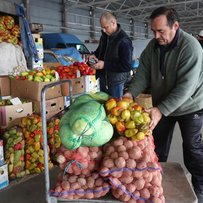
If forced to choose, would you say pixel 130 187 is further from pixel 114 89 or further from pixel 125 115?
pixel 114 89

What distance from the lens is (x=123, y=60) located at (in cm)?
306

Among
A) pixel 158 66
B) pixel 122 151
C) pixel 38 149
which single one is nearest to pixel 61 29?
pixel 38 149

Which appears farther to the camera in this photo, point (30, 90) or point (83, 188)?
point (30, 90)

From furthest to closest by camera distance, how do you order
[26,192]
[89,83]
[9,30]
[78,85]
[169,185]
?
[9,30] → [89,83] → [78,85] → [26,192] → [169,185]

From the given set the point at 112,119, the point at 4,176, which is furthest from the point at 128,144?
the point at 4,176

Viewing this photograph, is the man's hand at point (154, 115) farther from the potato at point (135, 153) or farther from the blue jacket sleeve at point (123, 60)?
the blue jacket sleeve at point (123, 60)

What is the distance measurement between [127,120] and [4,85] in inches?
108

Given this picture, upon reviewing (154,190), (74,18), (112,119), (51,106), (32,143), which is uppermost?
(74,18)

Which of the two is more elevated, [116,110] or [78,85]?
[78,85]

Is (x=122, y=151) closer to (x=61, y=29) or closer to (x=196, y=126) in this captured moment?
(x=196, y=126)

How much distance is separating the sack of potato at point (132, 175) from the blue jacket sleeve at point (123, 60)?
1.84 meters

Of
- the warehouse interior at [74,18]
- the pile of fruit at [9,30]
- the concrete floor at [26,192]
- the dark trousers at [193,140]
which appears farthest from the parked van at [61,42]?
the dark trousers at [193,140]

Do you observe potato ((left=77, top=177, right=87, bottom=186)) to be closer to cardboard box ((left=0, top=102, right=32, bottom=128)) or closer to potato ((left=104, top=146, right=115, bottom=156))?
potato ((left=104, top=146, right=115, bottom=156))

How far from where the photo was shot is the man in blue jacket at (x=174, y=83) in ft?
5.82
